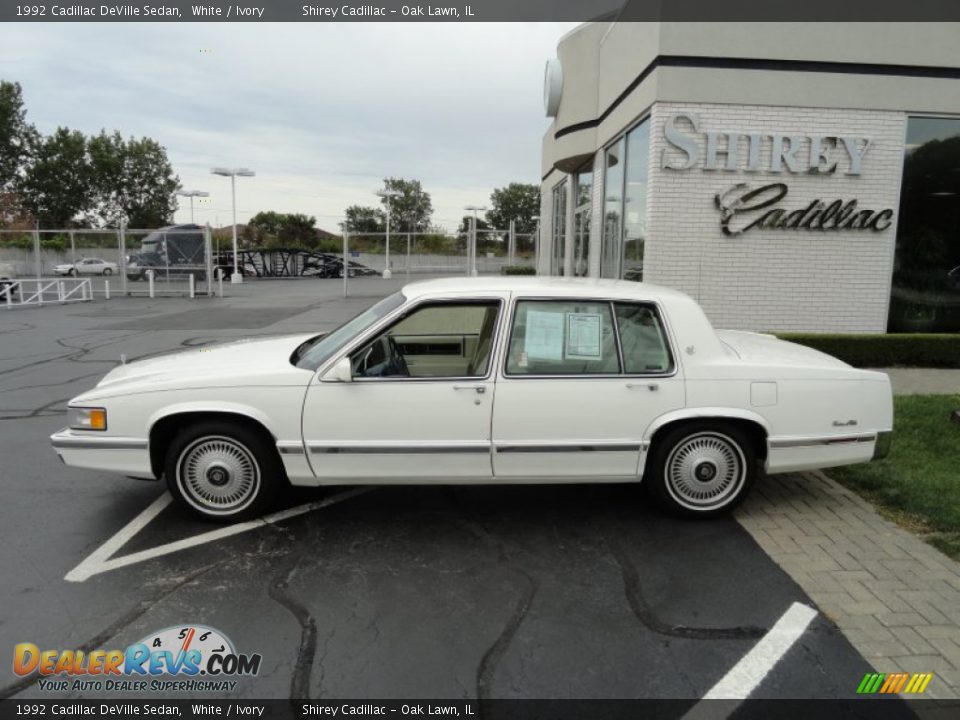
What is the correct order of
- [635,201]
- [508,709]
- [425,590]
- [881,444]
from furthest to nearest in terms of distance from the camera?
[635,201] < [881,444] < [425,590] < [508,709]

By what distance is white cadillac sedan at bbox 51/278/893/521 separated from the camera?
3988 millimetres

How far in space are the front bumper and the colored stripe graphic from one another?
13.1 feet

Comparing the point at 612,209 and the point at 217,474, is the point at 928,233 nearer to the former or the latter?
the point at 612,209

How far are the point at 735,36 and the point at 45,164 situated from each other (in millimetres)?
60617

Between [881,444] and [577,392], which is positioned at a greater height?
[577,392]

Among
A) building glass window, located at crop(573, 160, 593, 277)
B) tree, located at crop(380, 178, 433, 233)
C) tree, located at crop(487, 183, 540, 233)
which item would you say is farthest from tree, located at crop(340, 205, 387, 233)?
building glass window, located at crop(573, 160, 593, 277)

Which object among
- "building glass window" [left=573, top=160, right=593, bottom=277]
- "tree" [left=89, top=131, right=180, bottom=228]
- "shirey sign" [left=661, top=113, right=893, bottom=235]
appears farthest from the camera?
"tree" [left=89, top=131, right=180, bottom=228]

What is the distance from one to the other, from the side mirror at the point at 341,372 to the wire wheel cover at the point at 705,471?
2.09 m

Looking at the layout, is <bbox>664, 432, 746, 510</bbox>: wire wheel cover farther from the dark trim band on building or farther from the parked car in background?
the parked car in background

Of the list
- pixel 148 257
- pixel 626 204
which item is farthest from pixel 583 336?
pixel 148 257

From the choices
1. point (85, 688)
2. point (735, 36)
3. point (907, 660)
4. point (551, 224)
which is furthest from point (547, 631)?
point (551, 224)

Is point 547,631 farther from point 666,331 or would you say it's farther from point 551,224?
point 551,224

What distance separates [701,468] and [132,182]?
68.1 metres

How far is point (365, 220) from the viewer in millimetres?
69750
